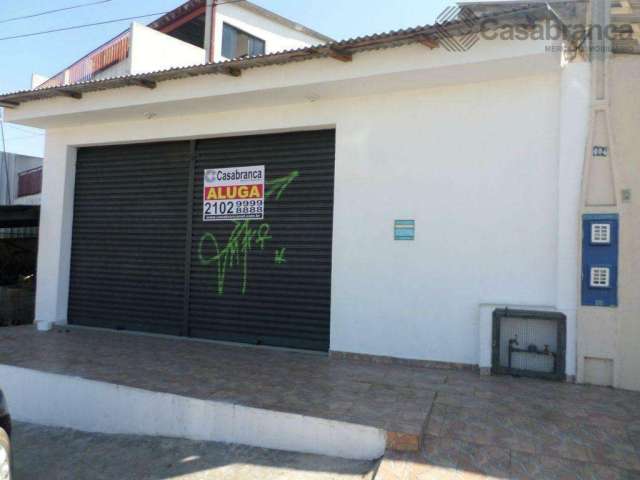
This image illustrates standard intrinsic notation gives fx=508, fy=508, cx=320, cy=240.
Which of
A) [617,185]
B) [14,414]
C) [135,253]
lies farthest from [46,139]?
[617,185]

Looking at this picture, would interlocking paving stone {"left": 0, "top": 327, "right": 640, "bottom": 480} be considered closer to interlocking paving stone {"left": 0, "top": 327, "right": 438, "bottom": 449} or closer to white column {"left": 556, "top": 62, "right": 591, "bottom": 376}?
interlocking paving stone {"left": 0, "top": 327, "right": 438, "bottom": 449}

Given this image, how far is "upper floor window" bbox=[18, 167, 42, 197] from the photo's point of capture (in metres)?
18.3

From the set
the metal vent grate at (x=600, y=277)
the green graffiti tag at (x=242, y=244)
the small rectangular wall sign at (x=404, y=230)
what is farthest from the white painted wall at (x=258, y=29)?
the metal vent grate at (x=600, y=277)

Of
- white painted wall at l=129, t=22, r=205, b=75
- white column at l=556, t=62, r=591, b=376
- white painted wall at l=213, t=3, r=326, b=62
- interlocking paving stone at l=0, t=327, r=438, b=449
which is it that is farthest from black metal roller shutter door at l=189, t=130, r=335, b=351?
white painted wall at l=213, t=3, r=326, b=62

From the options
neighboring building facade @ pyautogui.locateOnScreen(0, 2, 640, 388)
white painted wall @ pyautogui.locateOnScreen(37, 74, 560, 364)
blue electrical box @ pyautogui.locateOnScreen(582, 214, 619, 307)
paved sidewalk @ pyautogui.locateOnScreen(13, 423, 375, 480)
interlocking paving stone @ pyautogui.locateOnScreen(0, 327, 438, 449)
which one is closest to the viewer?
paved sidewalk @ pyautogui.locateOnScreen(13, 423, 375, 480)

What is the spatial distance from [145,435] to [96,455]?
1.58 ft

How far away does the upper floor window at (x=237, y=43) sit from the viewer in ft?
45.3

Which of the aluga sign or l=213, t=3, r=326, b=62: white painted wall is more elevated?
l=213, t=3, r=326, b=62: white painted wall

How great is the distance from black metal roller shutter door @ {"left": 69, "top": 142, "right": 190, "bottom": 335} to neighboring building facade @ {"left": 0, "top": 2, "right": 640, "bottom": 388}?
0.12ft

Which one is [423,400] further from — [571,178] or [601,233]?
[571,178]

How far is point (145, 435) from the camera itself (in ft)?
17.3

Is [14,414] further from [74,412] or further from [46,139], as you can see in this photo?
[46,139]

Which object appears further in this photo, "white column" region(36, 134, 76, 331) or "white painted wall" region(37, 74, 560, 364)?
"white column" region(36, 134, 76, 331)

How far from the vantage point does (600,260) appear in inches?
224
